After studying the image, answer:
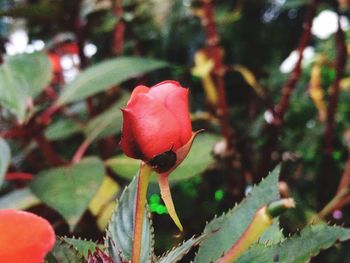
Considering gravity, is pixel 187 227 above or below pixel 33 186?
below

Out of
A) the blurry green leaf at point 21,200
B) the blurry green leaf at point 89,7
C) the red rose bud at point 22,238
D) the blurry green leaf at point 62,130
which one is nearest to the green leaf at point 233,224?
the red rose bud at point 22,238

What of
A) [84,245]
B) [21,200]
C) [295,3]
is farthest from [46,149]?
[295,3]

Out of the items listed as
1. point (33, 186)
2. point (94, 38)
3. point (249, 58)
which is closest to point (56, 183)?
point (33, 186)

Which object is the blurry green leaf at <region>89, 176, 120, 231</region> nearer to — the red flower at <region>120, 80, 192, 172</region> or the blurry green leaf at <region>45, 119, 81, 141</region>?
the blurry green leaf at <region>45, 119, 81, 141</region>

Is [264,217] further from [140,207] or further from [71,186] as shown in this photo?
[71,186]

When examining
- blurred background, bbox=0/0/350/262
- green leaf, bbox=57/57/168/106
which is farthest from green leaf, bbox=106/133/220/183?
green leaf, bbox=57/57/168/106

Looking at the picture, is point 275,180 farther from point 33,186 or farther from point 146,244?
point 33,186
